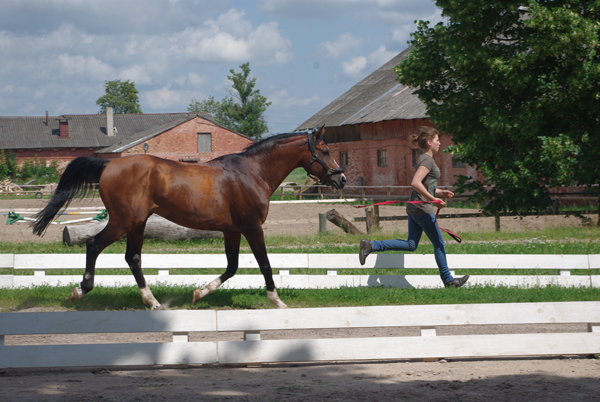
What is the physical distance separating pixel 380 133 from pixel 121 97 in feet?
203

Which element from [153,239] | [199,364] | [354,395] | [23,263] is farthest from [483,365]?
[153,239]

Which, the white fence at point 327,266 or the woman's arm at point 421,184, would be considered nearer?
the woman's arm at point 421,184

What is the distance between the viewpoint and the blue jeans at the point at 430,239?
6.47m

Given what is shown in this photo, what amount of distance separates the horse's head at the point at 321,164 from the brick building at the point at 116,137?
38.0 metres

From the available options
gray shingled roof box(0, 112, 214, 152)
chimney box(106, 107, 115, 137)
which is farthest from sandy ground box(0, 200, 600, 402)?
chimney box(106, 107, 115, 137)

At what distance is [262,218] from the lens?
618cm

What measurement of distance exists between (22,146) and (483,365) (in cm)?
5638

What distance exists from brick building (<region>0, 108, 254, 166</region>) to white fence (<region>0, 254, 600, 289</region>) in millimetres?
36840

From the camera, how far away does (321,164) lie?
258 inches

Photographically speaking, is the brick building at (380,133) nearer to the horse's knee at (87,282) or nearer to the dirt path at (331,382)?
the horse's knee at (87,282)

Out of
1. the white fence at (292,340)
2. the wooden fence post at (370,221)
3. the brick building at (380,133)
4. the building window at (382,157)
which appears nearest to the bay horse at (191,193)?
the white fence at (292,340)

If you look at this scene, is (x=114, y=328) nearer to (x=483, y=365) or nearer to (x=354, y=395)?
(x=354, y=395)

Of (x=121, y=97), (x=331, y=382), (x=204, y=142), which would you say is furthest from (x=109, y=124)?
(x=331, y=382)

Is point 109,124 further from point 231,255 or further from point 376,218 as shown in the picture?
point 231,255
